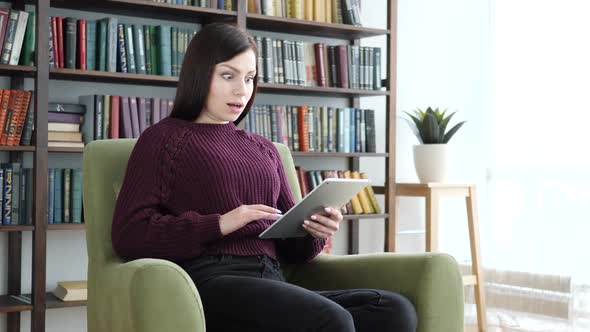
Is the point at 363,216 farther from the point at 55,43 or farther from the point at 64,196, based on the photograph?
the point at 55,43

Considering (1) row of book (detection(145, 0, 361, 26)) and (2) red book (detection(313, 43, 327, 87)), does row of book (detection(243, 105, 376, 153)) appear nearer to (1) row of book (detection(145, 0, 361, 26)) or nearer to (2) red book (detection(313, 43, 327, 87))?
(2) red book (detection(313, 43, 327, 87))

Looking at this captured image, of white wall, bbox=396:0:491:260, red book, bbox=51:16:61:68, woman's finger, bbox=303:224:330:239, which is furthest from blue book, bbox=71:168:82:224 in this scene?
white wall, bbox=396:0:491:260

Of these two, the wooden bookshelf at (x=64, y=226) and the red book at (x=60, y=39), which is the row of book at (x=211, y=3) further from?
the wooden bookshelf at (x=64, y=226)

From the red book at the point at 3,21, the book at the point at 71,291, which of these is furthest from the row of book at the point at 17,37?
the book at the point at 71,291

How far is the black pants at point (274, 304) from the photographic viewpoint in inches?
69.9

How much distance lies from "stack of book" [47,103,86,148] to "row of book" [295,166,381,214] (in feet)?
3.35

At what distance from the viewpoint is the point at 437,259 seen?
2.05 meters

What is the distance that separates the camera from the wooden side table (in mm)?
3910

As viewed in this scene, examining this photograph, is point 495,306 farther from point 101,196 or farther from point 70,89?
point 101,196

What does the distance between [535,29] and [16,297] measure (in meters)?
2.81

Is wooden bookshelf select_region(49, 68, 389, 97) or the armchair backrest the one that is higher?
wooden bookshelf select_region(49, 68, 389, 97)

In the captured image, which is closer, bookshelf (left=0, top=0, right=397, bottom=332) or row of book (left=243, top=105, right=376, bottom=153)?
bookshelf (left=0, top=0, right=397, bottom=332)

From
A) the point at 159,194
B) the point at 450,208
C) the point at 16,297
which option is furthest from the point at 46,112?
the point at 450,208

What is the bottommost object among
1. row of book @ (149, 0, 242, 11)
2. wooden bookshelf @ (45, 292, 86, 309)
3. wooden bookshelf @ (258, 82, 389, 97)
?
wooden bookshelf @ (45, 292, 86, 309)
